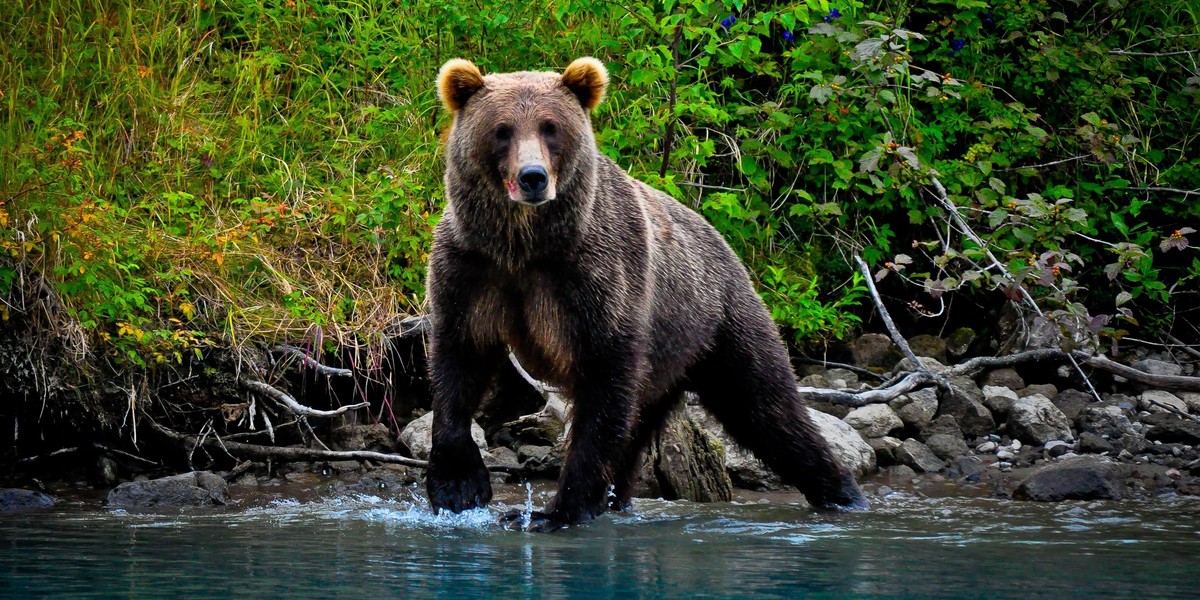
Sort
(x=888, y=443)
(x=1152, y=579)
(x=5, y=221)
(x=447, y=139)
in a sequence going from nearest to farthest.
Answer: (x=1152, y=579) → (x=447, y=139) → (x=5, y=221) → (x=888, y=443)

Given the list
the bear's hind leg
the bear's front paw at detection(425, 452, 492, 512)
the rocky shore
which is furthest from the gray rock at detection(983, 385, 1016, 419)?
the bear's front paw at detection(425, 452, 492, 512)

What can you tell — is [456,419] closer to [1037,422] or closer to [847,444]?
[847,444]

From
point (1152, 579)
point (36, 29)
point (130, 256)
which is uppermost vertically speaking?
point (36, 29)

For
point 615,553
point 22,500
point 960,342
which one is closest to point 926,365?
point 960,342

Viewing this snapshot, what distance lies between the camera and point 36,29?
7.95 m

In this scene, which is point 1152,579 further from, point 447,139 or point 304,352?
point 304,352

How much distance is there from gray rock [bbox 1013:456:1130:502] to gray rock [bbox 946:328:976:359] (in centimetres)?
280

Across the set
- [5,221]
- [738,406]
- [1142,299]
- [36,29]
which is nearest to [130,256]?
[5,221]

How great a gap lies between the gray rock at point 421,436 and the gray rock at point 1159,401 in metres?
4.11

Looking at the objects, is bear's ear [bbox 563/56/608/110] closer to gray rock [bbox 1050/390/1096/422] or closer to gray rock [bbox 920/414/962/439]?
gray rock [bbox 920/414/962/439]

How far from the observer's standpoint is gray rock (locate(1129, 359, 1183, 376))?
29.3 feet

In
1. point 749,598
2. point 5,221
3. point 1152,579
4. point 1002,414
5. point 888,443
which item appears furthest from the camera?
point 1002,414

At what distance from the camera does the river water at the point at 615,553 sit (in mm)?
4023

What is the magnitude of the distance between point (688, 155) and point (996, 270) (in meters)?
2.43
